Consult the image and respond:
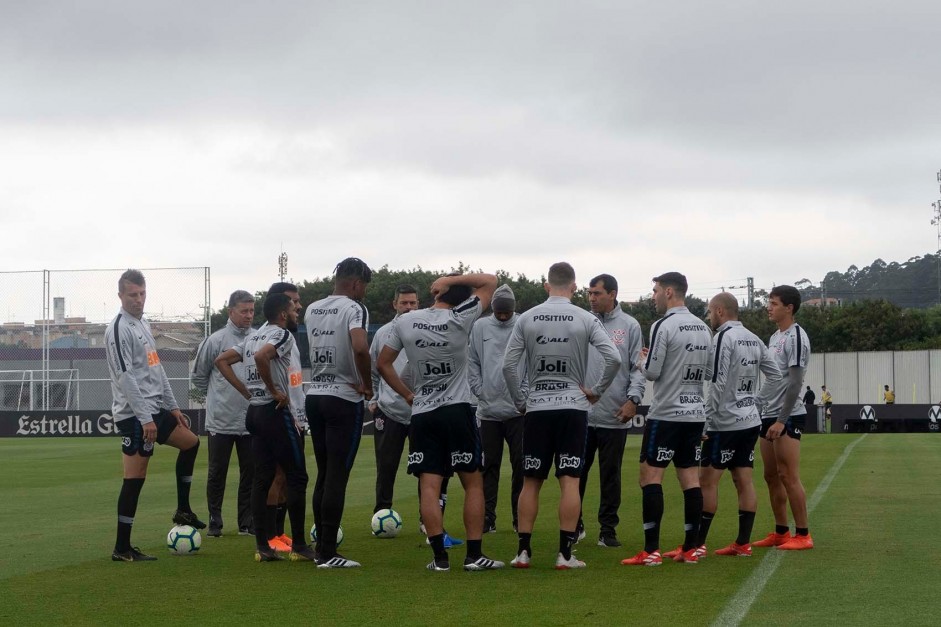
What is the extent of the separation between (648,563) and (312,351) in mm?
3104

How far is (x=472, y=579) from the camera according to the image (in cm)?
802

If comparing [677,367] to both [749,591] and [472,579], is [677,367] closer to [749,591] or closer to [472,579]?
[749,591]

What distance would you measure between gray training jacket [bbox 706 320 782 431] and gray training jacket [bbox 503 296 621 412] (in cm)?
104

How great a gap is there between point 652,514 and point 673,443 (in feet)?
1.89

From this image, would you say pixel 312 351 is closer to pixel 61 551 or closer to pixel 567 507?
pixel 567 507

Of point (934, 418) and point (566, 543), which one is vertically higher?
point (566, 543)

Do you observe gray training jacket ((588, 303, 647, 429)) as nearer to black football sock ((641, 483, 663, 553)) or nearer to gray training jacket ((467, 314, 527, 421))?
gray training jacket ((467, 314, 527, 421))

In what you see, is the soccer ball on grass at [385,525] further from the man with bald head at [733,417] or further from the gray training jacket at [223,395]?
the man with bald head at [733,417]

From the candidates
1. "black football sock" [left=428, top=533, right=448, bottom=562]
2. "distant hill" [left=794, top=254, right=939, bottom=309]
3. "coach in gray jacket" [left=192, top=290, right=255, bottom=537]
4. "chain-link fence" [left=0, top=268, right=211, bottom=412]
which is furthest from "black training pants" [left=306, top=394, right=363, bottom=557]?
"distant hill" [left=794, top=254, right=939, bottom=309]

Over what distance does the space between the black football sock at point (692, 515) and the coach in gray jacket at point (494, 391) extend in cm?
228

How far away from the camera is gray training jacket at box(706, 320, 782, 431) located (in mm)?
9039

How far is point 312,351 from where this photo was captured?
8938 millimetres

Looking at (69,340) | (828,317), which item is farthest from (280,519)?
(828,317)

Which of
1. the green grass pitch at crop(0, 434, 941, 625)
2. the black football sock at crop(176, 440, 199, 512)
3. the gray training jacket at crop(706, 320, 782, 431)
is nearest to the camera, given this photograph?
the green grass pitch at crop(0, 434, 941, 625)
